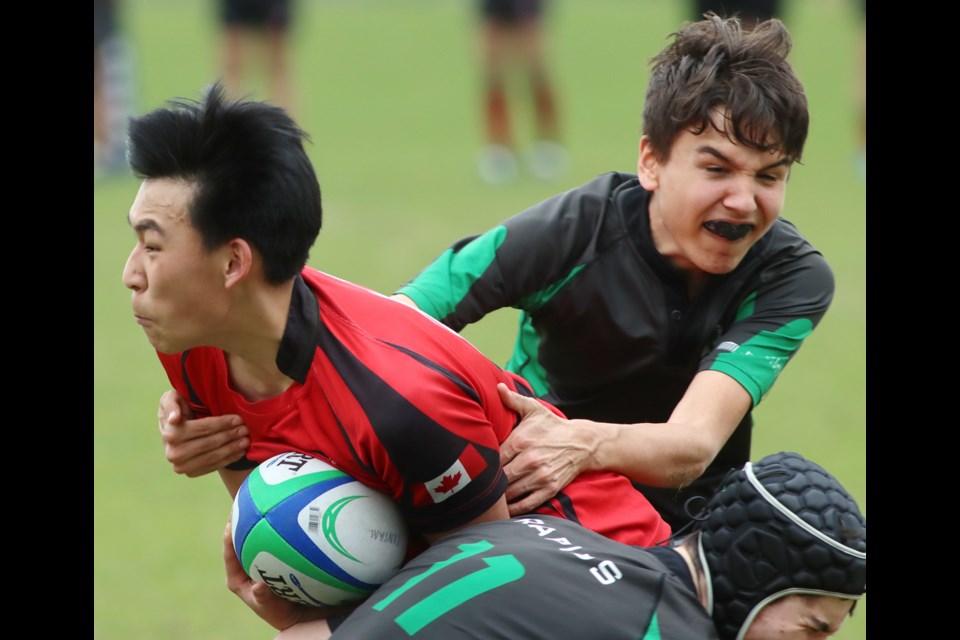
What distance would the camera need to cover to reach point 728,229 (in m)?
4.65

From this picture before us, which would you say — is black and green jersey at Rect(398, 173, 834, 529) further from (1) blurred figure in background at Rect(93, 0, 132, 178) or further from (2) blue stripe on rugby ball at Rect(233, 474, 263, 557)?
(1) blurred figure in background at Rect(93, 0, 132, 178)

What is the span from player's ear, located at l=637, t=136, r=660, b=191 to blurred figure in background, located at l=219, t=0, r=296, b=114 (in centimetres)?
1098

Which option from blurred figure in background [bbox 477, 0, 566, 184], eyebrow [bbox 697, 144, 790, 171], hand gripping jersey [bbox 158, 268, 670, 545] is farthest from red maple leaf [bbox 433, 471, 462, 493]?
blurred figure in background [bbox 477, 0, 566, 184]

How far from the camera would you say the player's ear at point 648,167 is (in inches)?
192

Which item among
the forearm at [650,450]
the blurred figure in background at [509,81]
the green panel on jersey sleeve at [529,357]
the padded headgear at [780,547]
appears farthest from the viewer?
the blurred figure in background at [509,81]

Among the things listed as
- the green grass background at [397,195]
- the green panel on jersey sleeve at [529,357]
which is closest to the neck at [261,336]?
the green panel on jersey sleeve at [529,357]

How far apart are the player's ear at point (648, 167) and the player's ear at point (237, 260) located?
161 centimetres

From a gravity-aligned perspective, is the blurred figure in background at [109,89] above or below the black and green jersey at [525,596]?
below

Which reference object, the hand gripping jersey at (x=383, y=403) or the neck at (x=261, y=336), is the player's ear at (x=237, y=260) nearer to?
the neck at (x=261, y=336)

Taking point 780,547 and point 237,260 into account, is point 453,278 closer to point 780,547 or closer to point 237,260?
point 237,260

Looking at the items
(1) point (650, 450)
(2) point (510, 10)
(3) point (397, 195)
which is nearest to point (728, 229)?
(1) point (650, 450)

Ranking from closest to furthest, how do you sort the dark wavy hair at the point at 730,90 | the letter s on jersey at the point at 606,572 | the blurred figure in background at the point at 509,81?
the letter s on jersey at the point at 606,572
the dark wavy hair at the point at 730,90
the blurred figure in background at the point at 509,81

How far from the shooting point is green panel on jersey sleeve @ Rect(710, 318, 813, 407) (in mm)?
4750

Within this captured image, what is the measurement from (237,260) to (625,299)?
1.57 m
